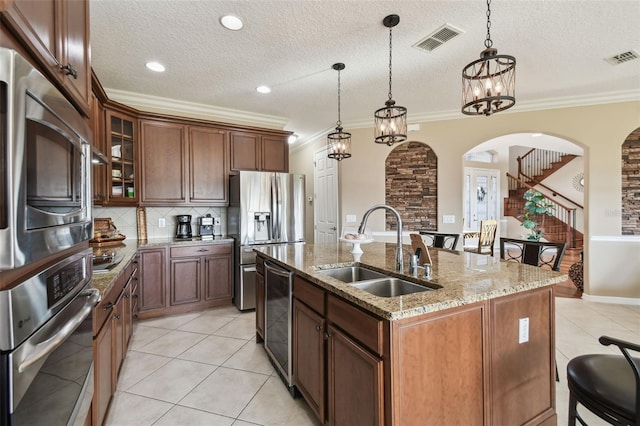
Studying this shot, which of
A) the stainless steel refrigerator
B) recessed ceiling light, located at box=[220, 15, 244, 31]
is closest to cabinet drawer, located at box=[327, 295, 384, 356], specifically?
recessed ceiling light, located at box=[220, 15, 244, 31]

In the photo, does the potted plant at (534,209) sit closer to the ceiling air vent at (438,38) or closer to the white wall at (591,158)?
the white wall at (591,158)

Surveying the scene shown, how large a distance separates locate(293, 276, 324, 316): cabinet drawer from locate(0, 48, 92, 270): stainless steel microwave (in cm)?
110

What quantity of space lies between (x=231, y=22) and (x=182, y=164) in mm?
2059

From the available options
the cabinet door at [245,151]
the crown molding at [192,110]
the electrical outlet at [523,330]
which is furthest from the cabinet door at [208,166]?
the electrical outlet at [523,330]

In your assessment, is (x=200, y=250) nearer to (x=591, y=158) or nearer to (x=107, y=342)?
(x=107, y=342)

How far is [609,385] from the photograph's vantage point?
1178 mm

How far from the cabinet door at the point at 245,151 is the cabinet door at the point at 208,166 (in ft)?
0.37

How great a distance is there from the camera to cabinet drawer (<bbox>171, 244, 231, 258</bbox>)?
11.5 feet

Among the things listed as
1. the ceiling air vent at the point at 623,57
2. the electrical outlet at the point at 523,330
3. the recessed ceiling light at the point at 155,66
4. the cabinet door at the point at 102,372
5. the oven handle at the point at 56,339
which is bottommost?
the cabinet door at the point at 102,372

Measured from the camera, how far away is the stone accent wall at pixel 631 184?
3.89 meters

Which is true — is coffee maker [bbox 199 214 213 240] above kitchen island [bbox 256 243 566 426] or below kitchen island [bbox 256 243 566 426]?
above

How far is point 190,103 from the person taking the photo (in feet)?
13.4

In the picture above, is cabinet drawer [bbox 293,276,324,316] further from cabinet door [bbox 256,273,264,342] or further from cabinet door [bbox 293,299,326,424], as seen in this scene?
cabinet door [bbox 256,273,264,342]

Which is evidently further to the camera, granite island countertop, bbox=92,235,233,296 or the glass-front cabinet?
the glass-front cabinet
